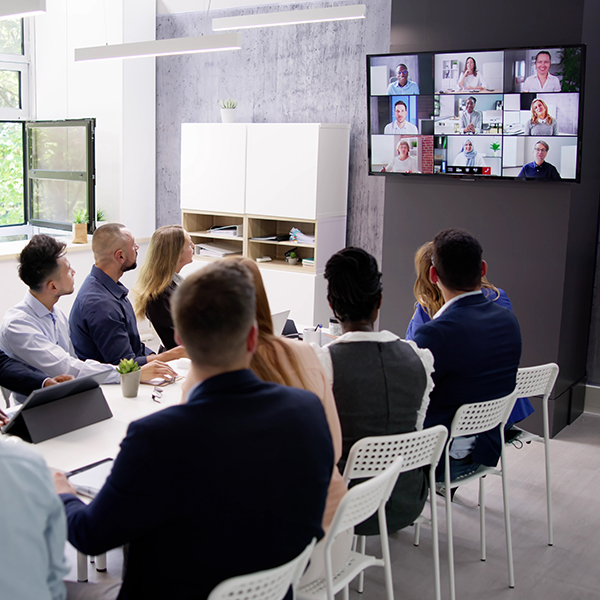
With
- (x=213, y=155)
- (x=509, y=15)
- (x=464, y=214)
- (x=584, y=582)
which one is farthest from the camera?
(x=213, y=155)

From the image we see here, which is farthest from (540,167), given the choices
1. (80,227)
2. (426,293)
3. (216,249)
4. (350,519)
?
(80,227)

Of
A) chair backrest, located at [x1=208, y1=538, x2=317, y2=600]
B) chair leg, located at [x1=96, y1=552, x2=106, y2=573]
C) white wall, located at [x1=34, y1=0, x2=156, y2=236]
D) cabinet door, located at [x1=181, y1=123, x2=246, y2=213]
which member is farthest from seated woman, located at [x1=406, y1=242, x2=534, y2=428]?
white wall, located at [x1=34, y1=0, x2=156, y2=236]

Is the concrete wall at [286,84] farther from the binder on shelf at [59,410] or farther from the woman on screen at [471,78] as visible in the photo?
the binder on shelf at [59,410]

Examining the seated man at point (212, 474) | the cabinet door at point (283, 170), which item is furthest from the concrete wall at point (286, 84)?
the seated man at point (212, 474)

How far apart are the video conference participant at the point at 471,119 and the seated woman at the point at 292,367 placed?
2.81m

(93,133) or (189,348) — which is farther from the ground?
(93,133)

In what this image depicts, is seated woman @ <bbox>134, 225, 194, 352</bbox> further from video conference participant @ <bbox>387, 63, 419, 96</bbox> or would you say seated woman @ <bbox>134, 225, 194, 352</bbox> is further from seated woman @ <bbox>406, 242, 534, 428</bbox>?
video conference participant @ <bbox>387, 63, 419, 96</bbox>

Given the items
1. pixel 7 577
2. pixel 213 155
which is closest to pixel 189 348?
pixel 7 577

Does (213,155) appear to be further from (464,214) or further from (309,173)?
(464,214)

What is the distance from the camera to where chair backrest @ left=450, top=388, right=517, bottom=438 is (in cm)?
255

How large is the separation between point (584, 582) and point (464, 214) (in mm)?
2506

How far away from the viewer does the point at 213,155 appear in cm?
591

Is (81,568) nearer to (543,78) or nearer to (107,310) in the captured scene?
(107,310)

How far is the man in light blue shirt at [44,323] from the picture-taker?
9.29 ft
